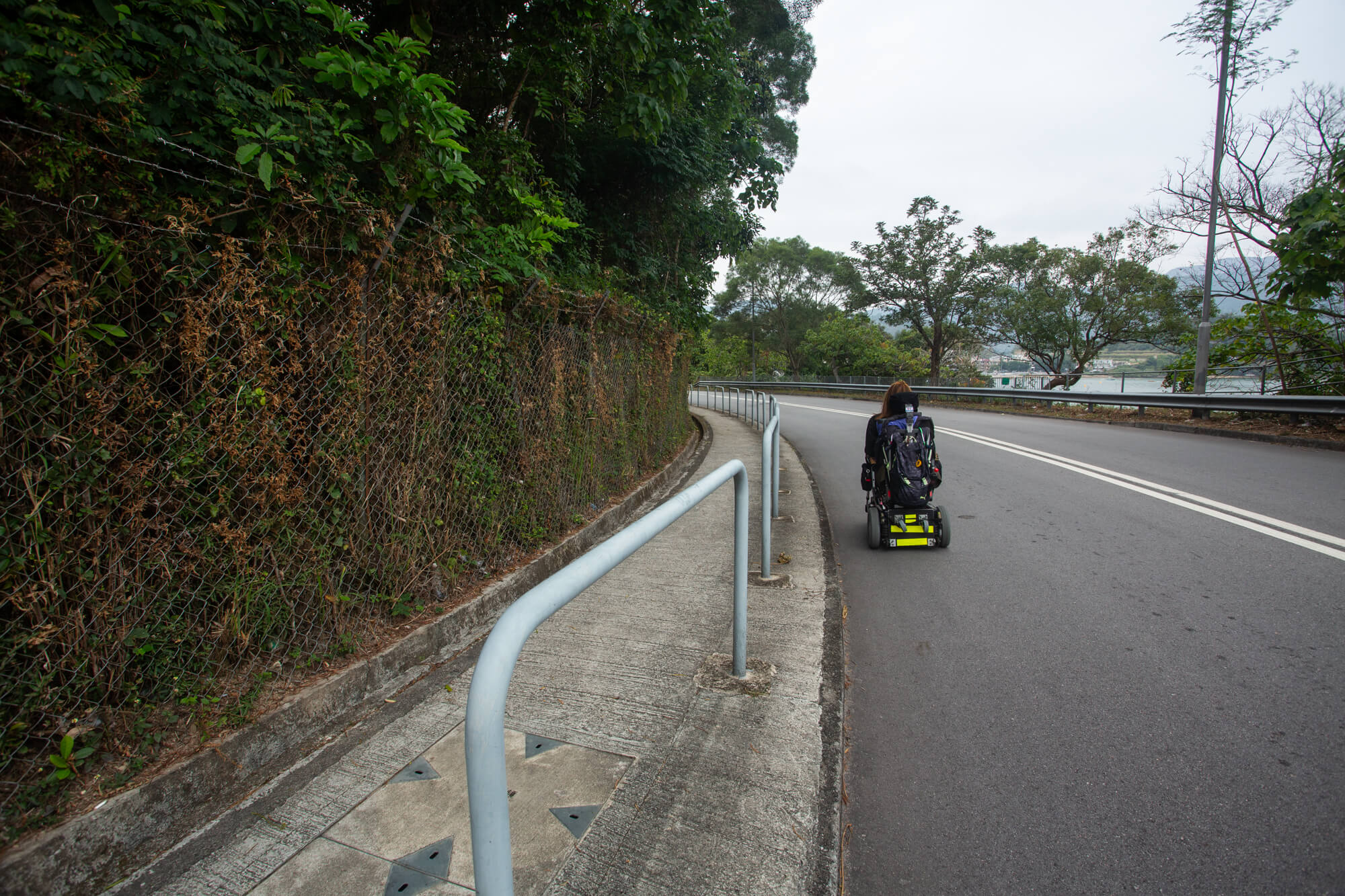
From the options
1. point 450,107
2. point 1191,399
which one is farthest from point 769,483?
point 1191,399

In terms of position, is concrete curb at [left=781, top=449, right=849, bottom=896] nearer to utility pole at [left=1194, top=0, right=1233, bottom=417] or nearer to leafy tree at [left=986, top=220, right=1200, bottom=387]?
utility pole at [left=1194, top=0, right=1233, bottom=417]

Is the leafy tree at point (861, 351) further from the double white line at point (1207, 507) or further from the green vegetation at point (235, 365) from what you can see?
the green vegetation at point (235, 365)

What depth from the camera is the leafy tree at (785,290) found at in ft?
190

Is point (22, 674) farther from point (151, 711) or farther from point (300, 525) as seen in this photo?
point (300, 525)

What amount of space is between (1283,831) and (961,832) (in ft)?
3.37

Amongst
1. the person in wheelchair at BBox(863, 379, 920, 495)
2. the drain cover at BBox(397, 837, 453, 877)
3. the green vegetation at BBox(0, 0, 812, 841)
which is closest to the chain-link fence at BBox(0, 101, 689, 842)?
the green vegetation at BBox(0, 0, 812, 841)

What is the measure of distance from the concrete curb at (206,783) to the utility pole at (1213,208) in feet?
52.1

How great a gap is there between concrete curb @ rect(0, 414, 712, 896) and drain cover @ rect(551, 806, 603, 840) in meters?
1.20

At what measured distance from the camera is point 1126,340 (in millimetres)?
31844

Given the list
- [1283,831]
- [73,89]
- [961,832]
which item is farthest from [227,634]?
[1283,831]

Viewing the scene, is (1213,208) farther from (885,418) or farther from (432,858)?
(432,858)

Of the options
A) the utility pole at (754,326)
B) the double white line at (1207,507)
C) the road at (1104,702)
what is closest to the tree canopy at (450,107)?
the road at (1104,702)

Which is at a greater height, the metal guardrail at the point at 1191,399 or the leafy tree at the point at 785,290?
the leafy tree at the point at 785,290

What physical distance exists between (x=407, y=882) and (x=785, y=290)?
60.4 meters
